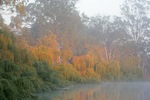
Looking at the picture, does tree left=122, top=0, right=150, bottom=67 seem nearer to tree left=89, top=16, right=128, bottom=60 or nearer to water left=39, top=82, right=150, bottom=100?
tree left=89, top=16, right=128, bottom=60

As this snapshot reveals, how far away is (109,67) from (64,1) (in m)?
8.37

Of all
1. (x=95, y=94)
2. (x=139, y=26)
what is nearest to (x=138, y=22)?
(x=139, y=26)

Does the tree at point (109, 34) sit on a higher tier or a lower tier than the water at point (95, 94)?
higher

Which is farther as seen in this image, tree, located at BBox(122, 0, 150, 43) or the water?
tree, located at BBox(122, 0, 150, 43)

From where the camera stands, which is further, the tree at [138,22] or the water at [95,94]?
the tree at [138,22]

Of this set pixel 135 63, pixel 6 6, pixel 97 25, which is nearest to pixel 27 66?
pixel 6 6

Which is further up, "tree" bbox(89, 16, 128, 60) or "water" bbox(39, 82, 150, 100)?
"tree" bbox(89, 16, 128, 60)

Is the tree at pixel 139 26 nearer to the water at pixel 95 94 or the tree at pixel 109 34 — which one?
the tree at pixel 109 34

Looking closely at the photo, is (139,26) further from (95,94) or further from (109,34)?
(95,94)

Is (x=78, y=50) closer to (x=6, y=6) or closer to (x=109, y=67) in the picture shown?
(x=109, y=67)

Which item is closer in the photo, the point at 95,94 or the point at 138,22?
the point at 95,94

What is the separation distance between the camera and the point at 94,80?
29.4m

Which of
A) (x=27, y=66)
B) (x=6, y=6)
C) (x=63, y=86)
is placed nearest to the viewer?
(x=6, y=6)

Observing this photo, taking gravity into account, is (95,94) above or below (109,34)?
below
